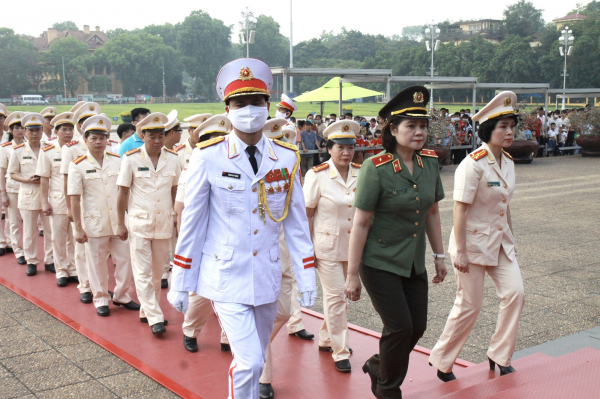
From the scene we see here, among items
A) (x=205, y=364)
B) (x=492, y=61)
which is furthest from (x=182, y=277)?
(x=492, y=61)

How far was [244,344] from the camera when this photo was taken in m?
3.09

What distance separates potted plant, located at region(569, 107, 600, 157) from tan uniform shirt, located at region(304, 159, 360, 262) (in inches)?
802

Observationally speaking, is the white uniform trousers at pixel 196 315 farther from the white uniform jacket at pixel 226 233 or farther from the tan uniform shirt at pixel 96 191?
the white uniform jacket at pixel 226 233

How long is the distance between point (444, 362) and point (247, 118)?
7.59ft

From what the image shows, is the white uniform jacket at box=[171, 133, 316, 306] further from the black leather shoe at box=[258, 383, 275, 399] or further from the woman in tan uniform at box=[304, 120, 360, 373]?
the woman in tan uniform at box=[304, 120, 360, 373]

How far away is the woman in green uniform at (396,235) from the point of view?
146 inches

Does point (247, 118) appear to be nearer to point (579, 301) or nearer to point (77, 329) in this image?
point (77, 329)

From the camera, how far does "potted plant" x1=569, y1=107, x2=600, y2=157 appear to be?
2267cm

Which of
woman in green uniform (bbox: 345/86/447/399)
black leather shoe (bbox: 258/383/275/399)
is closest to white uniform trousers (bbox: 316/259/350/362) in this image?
black leather shoe (bbox: 258/383/275/399)

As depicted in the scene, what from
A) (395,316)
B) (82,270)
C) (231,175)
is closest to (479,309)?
(395,316)

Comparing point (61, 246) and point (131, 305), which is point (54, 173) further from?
point (131, 305)

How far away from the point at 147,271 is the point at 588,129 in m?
21.3

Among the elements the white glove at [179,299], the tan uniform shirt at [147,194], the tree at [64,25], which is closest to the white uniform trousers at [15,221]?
the tan uniform shirt at [147,194]

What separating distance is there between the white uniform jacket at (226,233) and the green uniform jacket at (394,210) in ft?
1.96
